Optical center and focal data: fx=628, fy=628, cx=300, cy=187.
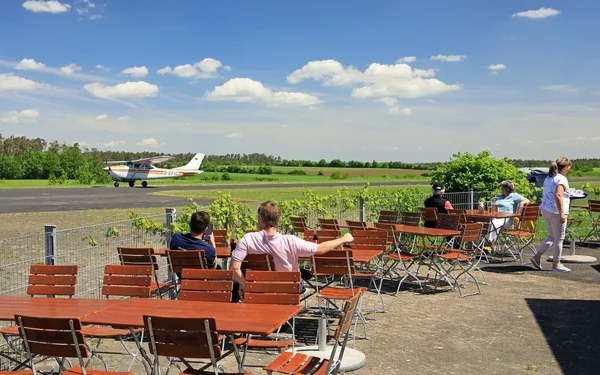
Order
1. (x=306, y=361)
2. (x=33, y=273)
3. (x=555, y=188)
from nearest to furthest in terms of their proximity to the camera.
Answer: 1. (x=306, y=361)
2. (x=33, y=273)
3. (x=555, y=188)

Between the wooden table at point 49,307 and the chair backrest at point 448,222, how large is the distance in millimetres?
6543

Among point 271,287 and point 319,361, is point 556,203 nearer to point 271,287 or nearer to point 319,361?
point 271,287

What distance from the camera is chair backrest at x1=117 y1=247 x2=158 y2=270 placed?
6.82 metres

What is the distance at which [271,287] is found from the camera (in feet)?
16.5

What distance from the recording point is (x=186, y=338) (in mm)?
3635

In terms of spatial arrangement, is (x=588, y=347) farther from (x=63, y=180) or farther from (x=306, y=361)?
(x=63, y=180)

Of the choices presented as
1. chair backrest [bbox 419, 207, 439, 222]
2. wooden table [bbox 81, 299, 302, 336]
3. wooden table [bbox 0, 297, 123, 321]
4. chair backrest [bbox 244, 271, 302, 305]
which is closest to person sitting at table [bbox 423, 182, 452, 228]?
chair backrest [bbox 419, 207, 439, 222]

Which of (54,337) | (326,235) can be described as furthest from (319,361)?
(326,235)

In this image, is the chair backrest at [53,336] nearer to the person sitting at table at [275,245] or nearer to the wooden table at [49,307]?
the wooden table at [49,307]

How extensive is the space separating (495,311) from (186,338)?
17.1ft

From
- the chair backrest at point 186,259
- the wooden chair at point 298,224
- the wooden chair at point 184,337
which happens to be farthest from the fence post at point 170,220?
the wooden chair at point 184,337

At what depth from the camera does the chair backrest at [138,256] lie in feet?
22.4

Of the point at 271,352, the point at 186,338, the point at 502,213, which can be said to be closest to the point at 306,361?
the point at 186,338

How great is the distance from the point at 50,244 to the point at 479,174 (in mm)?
11119
